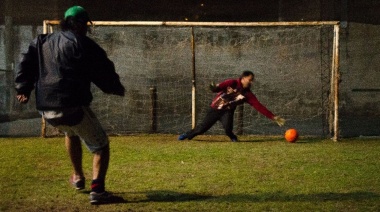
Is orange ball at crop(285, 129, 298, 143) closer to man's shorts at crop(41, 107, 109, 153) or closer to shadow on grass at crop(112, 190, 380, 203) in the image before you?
shadow on grass at crop(112, 190, 380, 203)

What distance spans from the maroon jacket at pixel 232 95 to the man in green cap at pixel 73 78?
576 cm

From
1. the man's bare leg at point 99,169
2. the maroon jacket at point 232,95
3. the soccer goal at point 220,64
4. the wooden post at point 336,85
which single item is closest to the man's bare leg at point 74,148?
the man's bare leg at point 99,169

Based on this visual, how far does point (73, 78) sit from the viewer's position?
5.81 metres

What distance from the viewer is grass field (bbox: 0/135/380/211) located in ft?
19.6

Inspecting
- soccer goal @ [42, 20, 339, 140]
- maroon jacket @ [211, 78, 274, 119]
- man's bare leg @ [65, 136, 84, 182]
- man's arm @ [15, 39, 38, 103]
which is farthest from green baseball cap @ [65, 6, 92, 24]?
soccer goal @ [42, 20, 339, 140]

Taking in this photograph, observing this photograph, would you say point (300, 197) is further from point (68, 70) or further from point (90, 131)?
point (68, 70)

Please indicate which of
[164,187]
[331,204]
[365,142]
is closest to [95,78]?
[164,187]

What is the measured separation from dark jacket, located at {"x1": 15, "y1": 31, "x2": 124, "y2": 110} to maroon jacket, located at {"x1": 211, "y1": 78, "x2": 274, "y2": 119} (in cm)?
578

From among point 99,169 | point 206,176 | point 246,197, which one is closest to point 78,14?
point 99,169

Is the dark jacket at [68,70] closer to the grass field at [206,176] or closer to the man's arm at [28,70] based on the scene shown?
the man's arm at [28,70]

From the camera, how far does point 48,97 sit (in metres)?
5.85

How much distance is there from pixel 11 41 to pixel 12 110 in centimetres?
316

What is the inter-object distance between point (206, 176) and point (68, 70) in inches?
102

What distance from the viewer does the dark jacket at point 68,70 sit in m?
5.79
